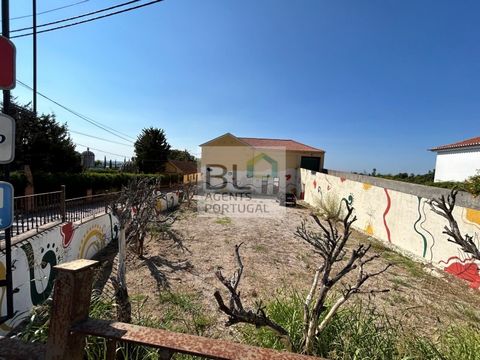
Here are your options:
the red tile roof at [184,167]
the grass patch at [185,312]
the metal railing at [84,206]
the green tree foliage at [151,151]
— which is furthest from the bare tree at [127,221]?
the red tile roof at [184,167]

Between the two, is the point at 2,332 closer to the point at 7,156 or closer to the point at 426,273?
the point at 7,156

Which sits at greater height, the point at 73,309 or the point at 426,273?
the point at 73,309

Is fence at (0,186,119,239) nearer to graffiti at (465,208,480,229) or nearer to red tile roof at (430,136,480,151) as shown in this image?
graffiti at (465,208,480,229)

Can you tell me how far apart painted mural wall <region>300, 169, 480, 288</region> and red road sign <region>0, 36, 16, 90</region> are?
919cm

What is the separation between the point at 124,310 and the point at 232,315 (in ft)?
5.52

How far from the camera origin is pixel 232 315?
1.72 meters

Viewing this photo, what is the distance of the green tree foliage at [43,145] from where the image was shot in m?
14.6

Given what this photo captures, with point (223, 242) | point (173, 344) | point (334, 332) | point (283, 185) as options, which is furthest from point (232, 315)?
point (283, 185)

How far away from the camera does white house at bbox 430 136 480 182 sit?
20.1m

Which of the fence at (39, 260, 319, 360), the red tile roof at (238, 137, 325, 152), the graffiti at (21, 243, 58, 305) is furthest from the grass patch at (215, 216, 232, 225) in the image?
the red tile roof at (238, 137, 325, 152)

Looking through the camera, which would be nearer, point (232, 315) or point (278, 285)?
point (232, 315)

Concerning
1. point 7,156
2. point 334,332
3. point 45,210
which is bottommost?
point 334,332

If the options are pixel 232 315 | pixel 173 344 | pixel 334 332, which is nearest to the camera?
pixel 173 344

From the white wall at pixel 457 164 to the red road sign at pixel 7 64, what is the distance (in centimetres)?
2561
